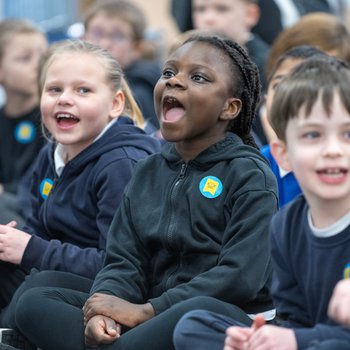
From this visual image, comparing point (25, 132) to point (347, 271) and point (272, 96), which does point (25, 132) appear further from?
point (347, 271)

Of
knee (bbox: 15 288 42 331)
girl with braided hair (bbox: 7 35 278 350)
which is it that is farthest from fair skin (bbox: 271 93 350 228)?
knee (bbox: 15 288 42 331)

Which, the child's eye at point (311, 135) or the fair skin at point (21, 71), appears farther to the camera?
the fair skin at point (21, 71)

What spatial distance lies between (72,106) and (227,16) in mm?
2406

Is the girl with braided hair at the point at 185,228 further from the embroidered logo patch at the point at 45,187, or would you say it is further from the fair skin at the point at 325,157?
the embroidered logo patch at the point at 45,187

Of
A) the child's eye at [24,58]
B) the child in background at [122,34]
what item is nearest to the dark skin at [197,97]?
the child in background at [122,34]

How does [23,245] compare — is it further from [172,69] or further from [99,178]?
[172,69]

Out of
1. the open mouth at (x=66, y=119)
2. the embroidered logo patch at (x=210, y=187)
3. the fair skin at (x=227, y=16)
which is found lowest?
the embroidered logo patch at (x=210, y=187)

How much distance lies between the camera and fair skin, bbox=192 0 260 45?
580cm

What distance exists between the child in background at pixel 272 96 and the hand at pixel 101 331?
0.96 m

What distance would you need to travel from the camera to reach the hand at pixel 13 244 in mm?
3592

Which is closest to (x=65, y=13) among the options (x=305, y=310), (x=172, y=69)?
(x=172, y=69)

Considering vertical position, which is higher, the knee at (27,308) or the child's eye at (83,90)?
the child's eye at (83,90)

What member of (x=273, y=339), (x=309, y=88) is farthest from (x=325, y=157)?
(x=273, y=339)

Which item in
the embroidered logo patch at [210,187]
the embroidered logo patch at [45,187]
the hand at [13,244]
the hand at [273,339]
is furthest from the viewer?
the embroidered logo patch at [45,187]
